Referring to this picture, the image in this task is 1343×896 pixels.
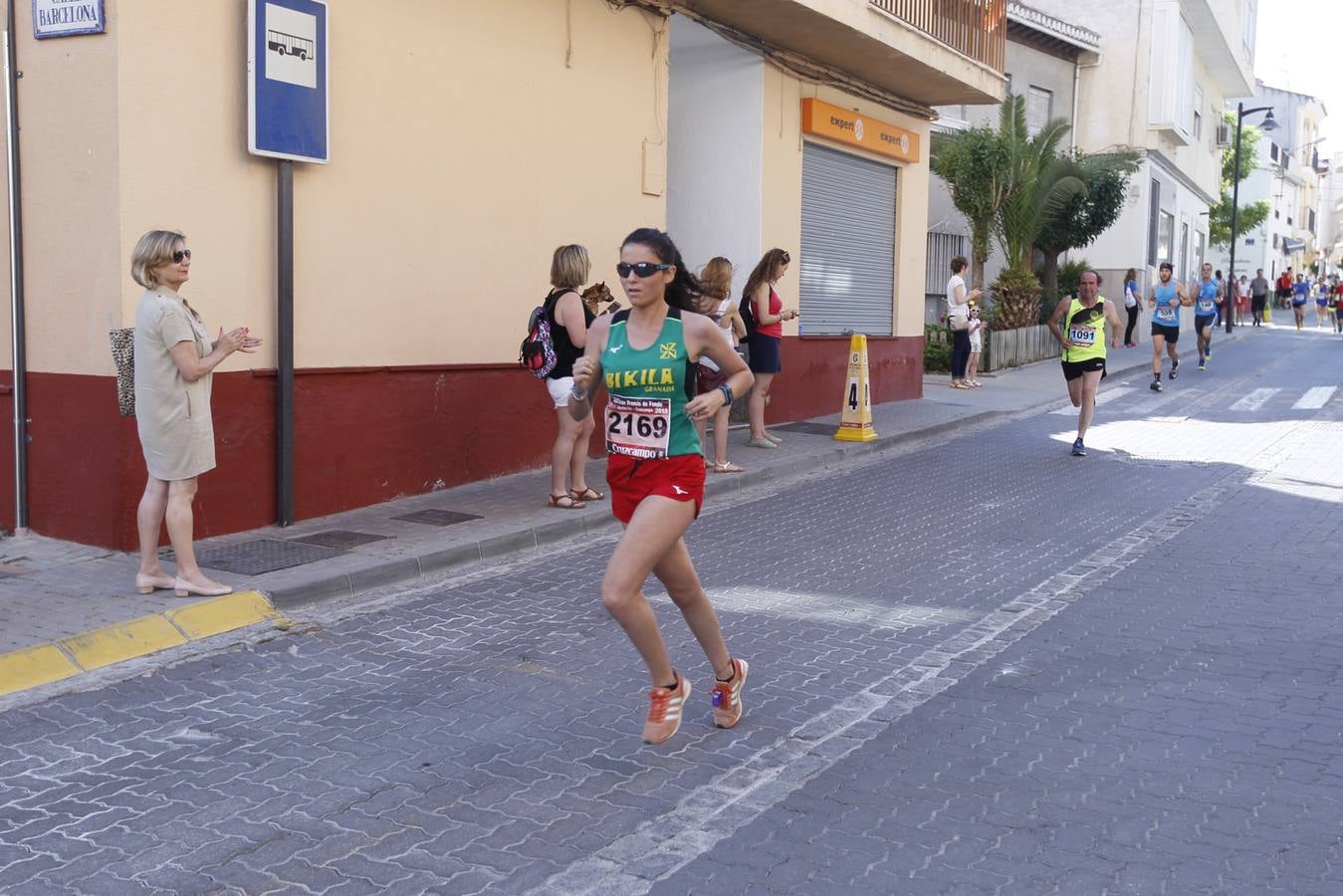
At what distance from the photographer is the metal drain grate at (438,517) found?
8.84 meters

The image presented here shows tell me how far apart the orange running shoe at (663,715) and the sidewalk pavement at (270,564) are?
263cm

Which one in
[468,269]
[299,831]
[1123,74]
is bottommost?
[299,831]

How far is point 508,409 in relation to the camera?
35.0 ft

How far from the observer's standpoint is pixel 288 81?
8.30m

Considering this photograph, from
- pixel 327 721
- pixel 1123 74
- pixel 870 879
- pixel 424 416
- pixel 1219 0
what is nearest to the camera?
pixel 870 879

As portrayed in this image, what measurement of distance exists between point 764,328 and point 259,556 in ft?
19.6

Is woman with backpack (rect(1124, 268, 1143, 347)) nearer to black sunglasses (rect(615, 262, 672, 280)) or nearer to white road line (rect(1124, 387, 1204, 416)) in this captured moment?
white road line (rect(1124, 387, 1204, 416))

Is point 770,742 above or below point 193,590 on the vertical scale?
below

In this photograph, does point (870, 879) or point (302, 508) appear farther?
point (302, 508)

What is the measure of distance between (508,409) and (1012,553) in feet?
13.9

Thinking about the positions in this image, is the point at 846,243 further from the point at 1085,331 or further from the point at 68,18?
the point at 68,18

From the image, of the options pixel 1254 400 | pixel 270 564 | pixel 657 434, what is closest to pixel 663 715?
pixel 657 434

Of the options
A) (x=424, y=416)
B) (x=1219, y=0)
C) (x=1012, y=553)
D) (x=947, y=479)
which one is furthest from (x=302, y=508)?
(x=1219, y=0)

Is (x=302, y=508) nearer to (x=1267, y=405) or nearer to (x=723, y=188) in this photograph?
(x=723, y=188)
